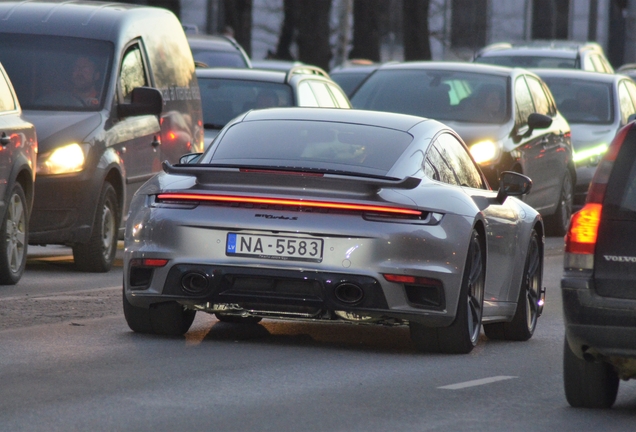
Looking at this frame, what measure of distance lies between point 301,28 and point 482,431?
33.9 meters

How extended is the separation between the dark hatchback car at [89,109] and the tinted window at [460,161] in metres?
3.77

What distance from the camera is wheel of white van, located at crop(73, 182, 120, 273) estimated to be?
1336 cm

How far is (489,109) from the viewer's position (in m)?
17.5

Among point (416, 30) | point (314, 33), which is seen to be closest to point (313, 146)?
point (314, 33)

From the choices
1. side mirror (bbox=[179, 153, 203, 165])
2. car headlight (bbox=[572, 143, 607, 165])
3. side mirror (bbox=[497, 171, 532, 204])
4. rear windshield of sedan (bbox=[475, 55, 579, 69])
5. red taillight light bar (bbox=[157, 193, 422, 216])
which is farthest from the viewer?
rear windshield of sedan (bbox=[475, 55, 579, 69])

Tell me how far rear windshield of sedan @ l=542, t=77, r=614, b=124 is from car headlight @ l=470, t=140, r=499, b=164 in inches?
234

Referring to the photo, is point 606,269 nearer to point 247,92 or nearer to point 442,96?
point 442,96

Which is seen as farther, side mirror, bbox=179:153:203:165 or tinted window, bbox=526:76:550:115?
tinted window, bbox=526:76:550:115

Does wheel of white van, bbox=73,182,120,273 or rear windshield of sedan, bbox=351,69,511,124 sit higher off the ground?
rear windshield of sedan, bbox=351,69,511,124

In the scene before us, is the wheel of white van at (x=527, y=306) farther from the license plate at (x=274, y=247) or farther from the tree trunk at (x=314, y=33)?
the tree trunk at (x=314, y=33)

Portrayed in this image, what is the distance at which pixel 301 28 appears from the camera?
4028 cm

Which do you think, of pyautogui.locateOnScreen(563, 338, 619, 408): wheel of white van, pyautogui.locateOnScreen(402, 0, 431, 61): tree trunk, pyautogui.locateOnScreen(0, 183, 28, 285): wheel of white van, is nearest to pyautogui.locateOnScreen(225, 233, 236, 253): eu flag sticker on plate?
pyautogui.locateOnScreen(563, 338, 619, 408): wheel of white van

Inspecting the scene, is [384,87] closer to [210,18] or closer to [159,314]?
[159,314]

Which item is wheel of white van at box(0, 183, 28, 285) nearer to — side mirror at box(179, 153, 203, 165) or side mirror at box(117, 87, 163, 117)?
side mirror at box(117, 87, 163, 117)
